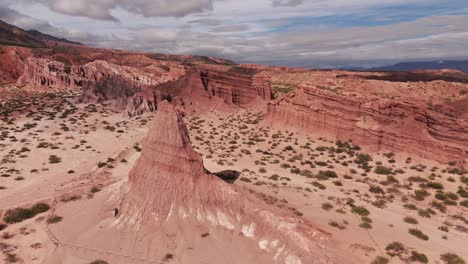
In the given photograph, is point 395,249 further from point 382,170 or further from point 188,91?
point 188,91

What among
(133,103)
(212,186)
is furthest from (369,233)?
(133,103)

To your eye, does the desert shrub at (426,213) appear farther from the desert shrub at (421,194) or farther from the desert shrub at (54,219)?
the desert shrub at (54,219)

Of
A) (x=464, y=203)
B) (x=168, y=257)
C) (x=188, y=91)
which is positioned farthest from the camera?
(x=188, y=91)

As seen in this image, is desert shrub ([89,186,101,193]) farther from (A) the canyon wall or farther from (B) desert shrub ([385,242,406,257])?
(A) the canyon wall

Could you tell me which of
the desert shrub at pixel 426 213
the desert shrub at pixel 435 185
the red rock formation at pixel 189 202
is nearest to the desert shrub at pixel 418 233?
the desert shrub at pixel 426 213

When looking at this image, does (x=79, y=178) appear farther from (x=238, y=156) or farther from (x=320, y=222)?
(x=320, y=222)

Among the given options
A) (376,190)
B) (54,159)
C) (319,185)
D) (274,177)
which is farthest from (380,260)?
(54,159)
